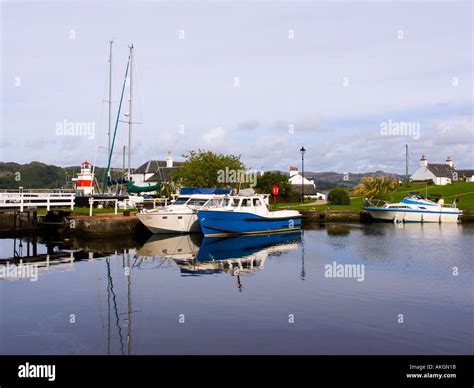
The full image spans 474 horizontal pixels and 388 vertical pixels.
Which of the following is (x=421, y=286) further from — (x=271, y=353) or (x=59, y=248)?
(x=59, y=248)

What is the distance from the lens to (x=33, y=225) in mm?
44531

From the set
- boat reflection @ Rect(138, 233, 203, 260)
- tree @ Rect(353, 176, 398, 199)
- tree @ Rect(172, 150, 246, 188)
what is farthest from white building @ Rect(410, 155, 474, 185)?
boat reflection @ Rect(138, 233, 203, 260)

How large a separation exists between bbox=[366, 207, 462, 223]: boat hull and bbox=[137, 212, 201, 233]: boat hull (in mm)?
A: 24353

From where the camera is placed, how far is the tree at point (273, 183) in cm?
7388

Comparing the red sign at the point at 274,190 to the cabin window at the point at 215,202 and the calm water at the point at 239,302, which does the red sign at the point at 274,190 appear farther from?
the calm water at the point at 239,302

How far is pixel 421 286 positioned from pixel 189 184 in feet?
152

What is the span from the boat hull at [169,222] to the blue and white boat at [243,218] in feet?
6.28

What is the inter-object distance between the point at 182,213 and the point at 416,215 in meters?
28.3

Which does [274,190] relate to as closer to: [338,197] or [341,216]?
[338,197]

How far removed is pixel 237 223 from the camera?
41.4 m

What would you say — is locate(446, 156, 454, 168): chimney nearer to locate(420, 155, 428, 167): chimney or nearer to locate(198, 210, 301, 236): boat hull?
locate(420, 155, 428, 167): chimney

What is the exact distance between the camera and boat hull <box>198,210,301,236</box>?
130 feet

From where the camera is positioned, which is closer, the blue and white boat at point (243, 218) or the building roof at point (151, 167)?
the blue and white boat at point (243, 218)

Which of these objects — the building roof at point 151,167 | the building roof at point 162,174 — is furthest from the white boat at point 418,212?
the building roof at point 151,167
